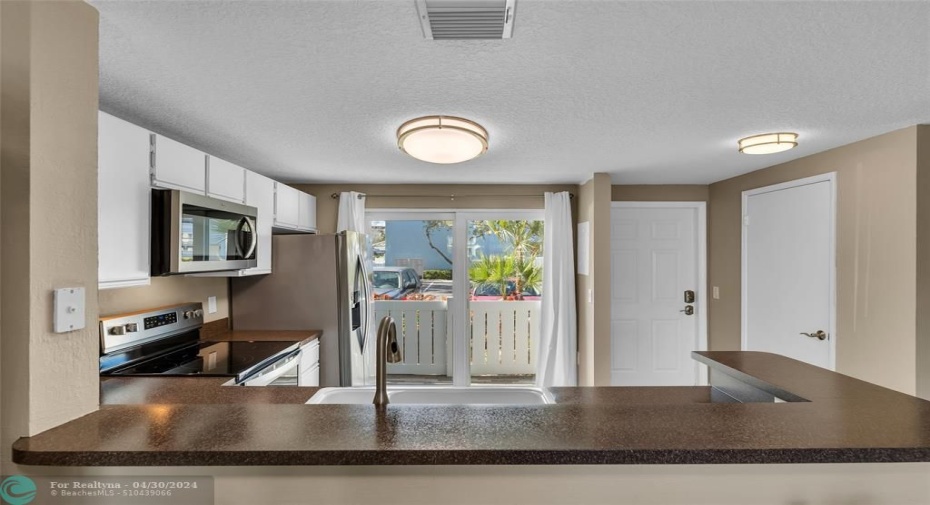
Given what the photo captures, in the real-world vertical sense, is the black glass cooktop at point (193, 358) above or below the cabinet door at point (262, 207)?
below

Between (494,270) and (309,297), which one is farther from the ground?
(494,270)

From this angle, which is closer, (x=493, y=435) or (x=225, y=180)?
(x=493, y=435)

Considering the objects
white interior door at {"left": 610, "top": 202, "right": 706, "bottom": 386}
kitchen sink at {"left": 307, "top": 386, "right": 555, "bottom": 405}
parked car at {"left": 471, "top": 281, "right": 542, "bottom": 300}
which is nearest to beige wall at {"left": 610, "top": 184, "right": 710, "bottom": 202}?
white interior door at {"left": 610, "top": 202, "right": 706, "bottom": 386}

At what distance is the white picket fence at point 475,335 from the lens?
3871 millimetres

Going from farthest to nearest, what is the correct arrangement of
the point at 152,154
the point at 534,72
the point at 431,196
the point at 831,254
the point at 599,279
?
the point at 431,196 → the point at 599,279 → the point at 831,254 → the point at 152,154 → the point at 534,72

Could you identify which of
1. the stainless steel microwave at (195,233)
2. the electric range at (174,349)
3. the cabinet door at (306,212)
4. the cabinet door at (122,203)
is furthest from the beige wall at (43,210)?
the cabinet door at (306,212)

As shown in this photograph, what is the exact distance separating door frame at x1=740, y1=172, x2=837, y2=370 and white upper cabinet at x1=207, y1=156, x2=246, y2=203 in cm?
378

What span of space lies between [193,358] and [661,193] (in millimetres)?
3997

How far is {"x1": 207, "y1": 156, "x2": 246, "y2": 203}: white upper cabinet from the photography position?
2.17 metres

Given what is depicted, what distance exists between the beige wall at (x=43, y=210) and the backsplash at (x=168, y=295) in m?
1.27

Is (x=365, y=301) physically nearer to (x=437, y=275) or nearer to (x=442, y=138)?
(x=437, y=275)

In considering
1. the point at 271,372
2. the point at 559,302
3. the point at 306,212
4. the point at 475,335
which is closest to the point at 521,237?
the point at 559,302

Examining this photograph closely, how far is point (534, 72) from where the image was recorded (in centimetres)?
144

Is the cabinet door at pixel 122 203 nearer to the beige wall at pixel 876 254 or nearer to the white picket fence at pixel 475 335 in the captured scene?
the white picket fence at pixel 475 335
